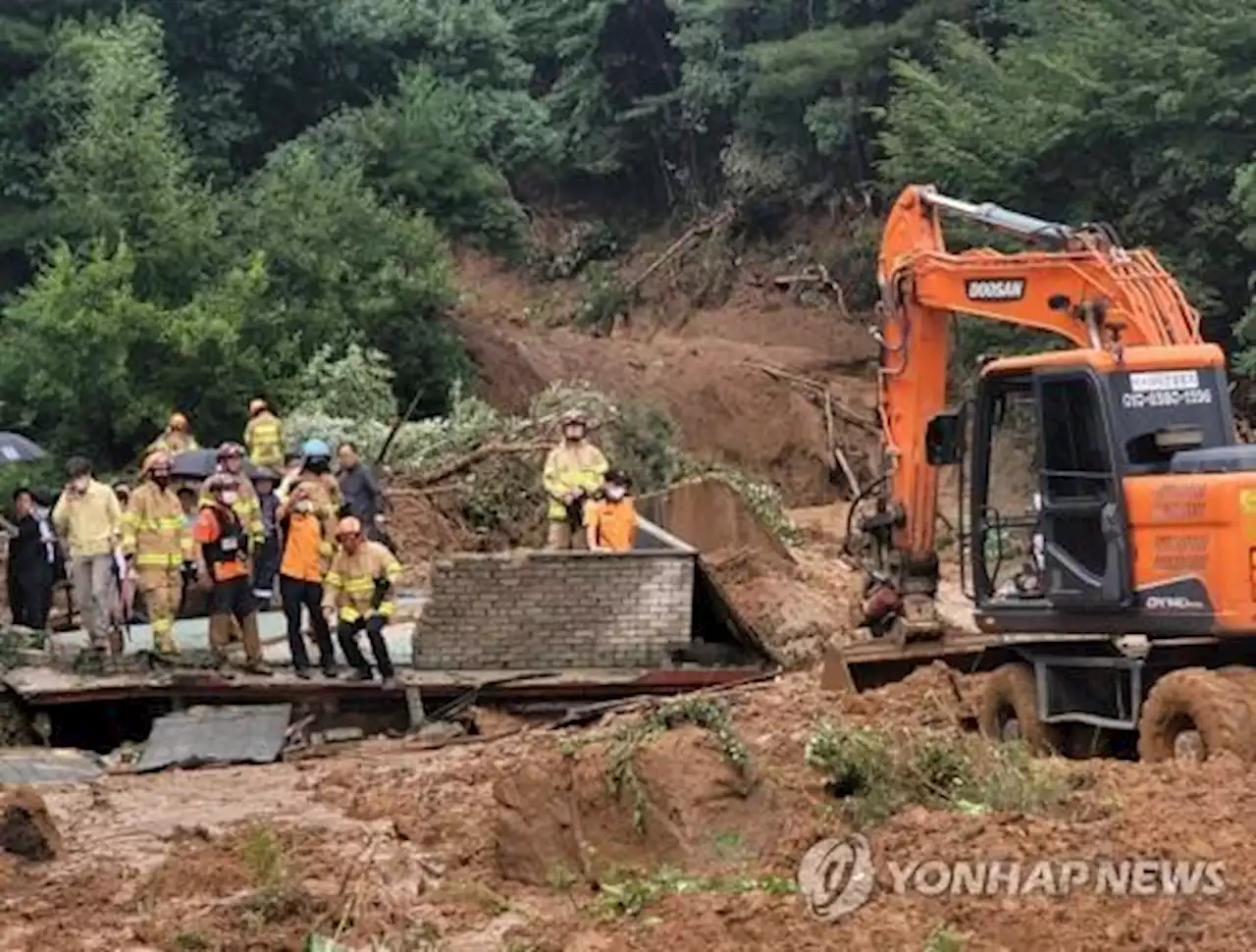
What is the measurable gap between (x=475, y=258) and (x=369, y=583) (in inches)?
1199

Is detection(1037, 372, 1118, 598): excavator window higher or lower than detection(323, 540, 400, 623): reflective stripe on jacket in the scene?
higher

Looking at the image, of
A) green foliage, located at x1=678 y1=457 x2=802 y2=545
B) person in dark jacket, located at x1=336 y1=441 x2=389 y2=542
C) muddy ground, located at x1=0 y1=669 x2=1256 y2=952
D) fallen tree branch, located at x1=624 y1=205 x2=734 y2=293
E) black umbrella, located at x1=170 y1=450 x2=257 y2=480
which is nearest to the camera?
muddy ground, located at x1=0 y1=669 x2=1256 y2=952

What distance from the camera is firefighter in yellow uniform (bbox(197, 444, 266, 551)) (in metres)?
17.3

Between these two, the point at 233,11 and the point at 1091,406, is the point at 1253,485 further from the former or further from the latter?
the point at 233,11

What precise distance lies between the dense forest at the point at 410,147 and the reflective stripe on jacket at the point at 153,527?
39.8ft

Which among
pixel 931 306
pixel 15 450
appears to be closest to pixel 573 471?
pixel 931 306

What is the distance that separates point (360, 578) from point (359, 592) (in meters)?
0.12

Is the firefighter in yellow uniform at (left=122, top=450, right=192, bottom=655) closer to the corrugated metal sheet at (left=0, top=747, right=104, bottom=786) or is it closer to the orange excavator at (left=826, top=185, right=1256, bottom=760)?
the corrugated metal sheet at (left=0, top=747, right=104, bottom=786)

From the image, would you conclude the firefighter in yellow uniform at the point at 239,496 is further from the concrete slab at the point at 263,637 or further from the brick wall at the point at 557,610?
the brick wall at the point at 557,610

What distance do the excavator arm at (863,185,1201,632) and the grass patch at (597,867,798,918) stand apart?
4.78 m

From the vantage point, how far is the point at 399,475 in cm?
2633

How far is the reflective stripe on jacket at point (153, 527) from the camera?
17141mm

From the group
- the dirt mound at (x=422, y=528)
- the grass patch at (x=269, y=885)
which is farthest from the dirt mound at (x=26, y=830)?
the dirt mound at (x=422, y=528)

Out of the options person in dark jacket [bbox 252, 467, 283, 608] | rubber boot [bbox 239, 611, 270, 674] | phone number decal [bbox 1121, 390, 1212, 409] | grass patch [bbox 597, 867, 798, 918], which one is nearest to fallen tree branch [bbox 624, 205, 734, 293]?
person in dark jacket [bbox 252, 467, 283, 608]
